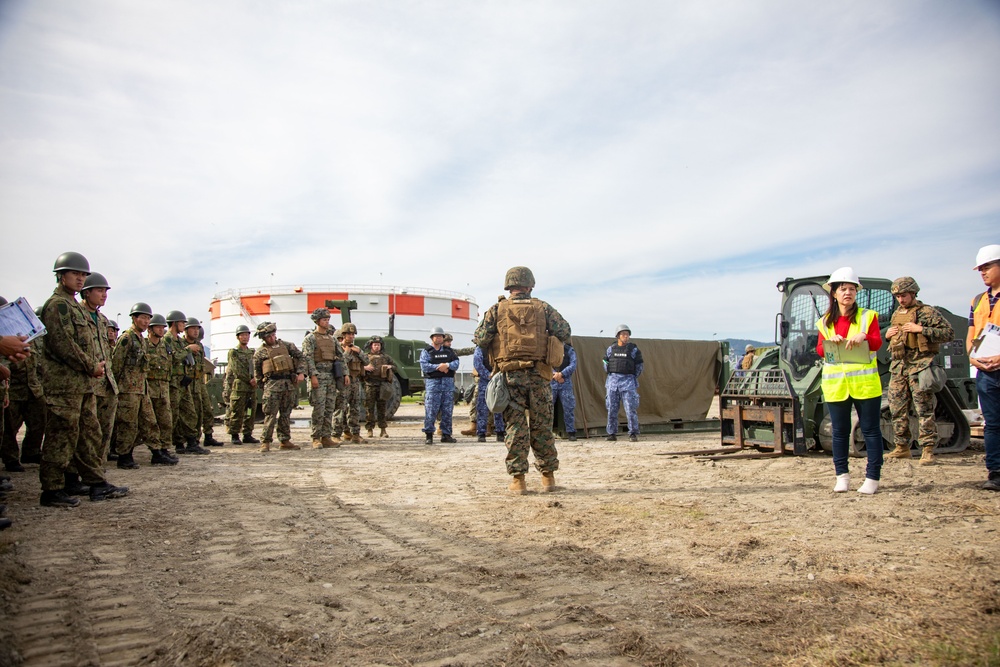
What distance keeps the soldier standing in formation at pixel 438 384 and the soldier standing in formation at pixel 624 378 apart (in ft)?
8.86

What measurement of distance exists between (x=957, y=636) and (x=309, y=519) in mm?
3907

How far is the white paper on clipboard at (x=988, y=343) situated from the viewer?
5.38m

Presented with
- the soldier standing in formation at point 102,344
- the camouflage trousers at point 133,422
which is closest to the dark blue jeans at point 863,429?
the soldier standing in formation at point 102,344

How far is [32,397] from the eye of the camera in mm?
7395

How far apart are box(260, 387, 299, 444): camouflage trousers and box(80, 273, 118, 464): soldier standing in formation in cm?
363

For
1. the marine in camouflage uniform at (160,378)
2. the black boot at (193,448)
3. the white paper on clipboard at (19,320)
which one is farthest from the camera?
the black boot at (193,448)

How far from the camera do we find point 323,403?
10.3 metres

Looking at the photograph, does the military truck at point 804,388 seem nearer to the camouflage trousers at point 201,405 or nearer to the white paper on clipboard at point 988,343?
the white paper on clipboard at point 988,343

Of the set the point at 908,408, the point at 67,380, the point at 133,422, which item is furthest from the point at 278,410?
the point at 908,408

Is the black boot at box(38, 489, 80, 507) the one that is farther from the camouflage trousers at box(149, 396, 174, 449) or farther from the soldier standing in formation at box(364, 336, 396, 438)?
the soldier standing in formation at box(364, 336, 396, 438)

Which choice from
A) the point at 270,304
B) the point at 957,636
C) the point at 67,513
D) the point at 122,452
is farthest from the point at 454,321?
the point at 957,636

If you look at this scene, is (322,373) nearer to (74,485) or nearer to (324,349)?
(324,349)

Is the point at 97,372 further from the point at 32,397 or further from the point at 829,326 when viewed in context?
the point at 829,326

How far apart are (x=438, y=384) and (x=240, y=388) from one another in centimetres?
332
